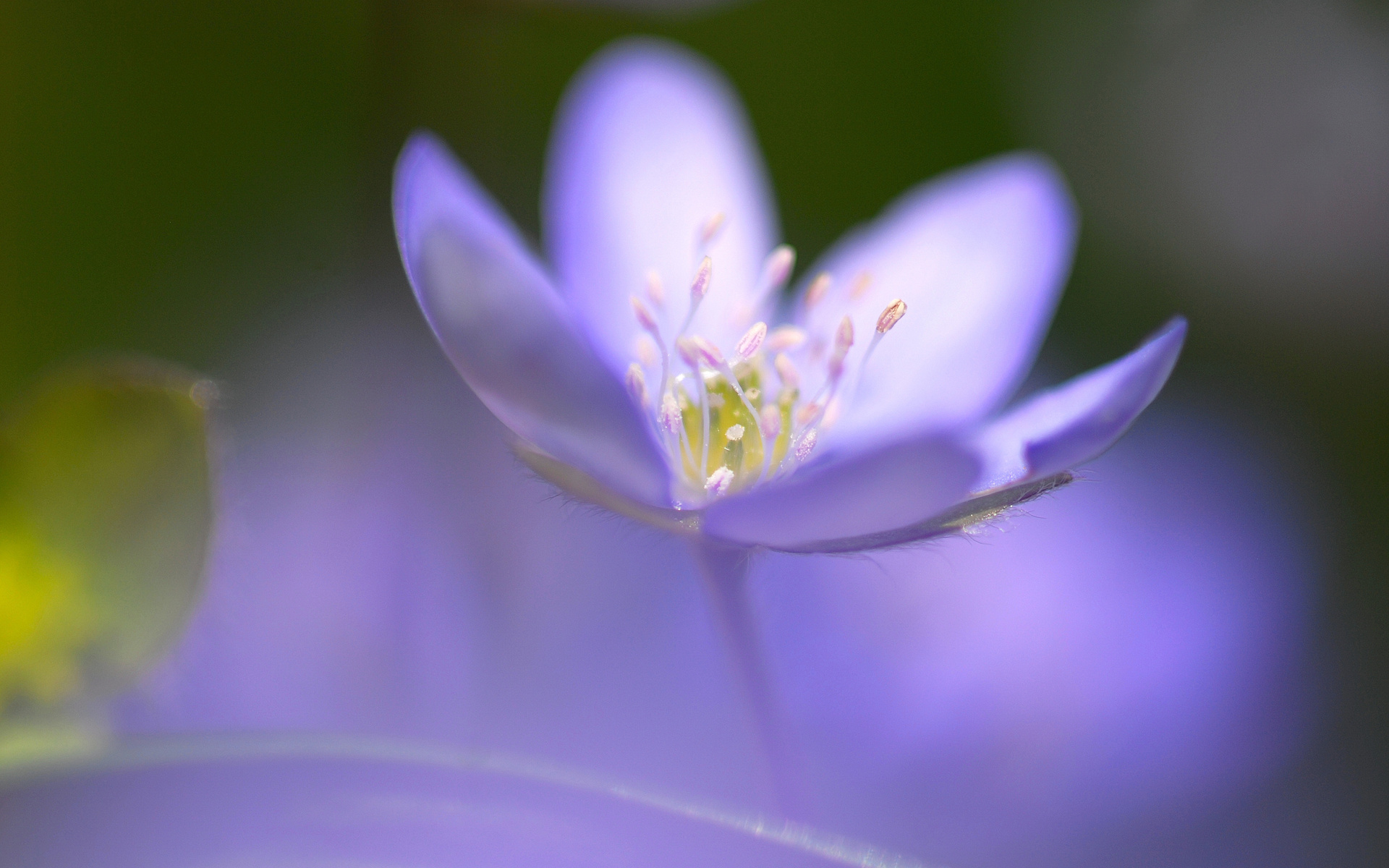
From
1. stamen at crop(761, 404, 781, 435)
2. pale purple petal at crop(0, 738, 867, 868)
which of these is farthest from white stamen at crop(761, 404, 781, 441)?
pale purple petal at crop(0, 738, 867, 868)

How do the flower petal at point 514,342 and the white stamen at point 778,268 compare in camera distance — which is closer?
the flower petal at point 514,342

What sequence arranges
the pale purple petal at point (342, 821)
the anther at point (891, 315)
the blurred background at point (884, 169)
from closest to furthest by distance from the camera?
1. the pale purple petal at point (342, 821)
2. the anther at point (891, 315)
3. the blurred background at point (884, 169)

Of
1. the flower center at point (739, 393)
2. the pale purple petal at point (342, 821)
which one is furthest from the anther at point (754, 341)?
the pale purple petal at point (342, 821)

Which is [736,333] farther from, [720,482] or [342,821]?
[342,821]

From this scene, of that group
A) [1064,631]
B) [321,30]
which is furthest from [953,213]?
[321,30]

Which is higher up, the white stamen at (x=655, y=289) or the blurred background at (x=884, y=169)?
the blurred background at (x=884, y=169)

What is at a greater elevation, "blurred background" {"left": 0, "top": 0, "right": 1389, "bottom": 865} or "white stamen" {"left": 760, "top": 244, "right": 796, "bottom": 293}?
"blurred background" {"left": 0, "top": 0, "right": 1389, "bottom": 865}

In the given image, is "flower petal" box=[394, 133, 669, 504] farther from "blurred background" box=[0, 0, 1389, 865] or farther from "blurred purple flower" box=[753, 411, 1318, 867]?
"blurred background" box=[0, 0, 1389, 865]

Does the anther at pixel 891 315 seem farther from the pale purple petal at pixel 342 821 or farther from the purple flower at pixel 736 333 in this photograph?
the pale purple petal at pixel 342 821
